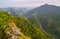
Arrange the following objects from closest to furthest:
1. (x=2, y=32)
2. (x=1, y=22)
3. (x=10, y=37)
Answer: (x=10, y=37) → (x=2, y=32) → (x=1, y=22)

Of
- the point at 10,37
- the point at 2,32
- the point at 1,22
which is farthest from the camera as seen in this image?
the point at 1,22

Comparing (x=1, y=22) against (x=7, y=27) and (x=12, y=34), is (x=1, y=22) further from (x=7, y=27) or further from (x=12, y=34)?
(x=12, y=34)

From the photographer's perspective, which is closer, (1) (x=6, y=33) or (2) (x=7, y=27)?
(1) (x=6, y=33)

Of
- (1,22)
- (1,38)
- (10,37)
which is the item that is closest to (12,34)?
(10,37)

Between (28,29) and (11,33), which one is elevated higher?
(11,33)

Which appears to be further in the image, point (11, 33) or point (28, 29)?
point (28, 29)

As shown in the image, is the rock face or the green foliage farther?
the green foliage

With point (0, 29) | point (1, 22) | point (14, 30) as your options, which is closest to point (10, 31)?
point (14, 30)

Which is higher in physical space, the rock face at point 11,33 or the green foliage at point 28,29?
the rock face at point 11,33

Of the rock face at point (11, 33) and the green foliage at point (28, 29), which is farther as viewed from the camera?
the green foliage at point (28, 29)

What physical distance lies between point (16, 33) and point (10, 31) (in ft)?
3.73

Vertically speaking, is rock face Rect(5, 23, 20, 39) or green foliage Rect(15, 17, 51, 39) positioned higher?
rock face Rect(5, 23, 20, 39)

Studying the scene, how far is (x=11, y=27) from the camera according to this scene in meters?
30.9

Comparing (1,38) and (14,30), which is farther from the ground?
(14,30)
